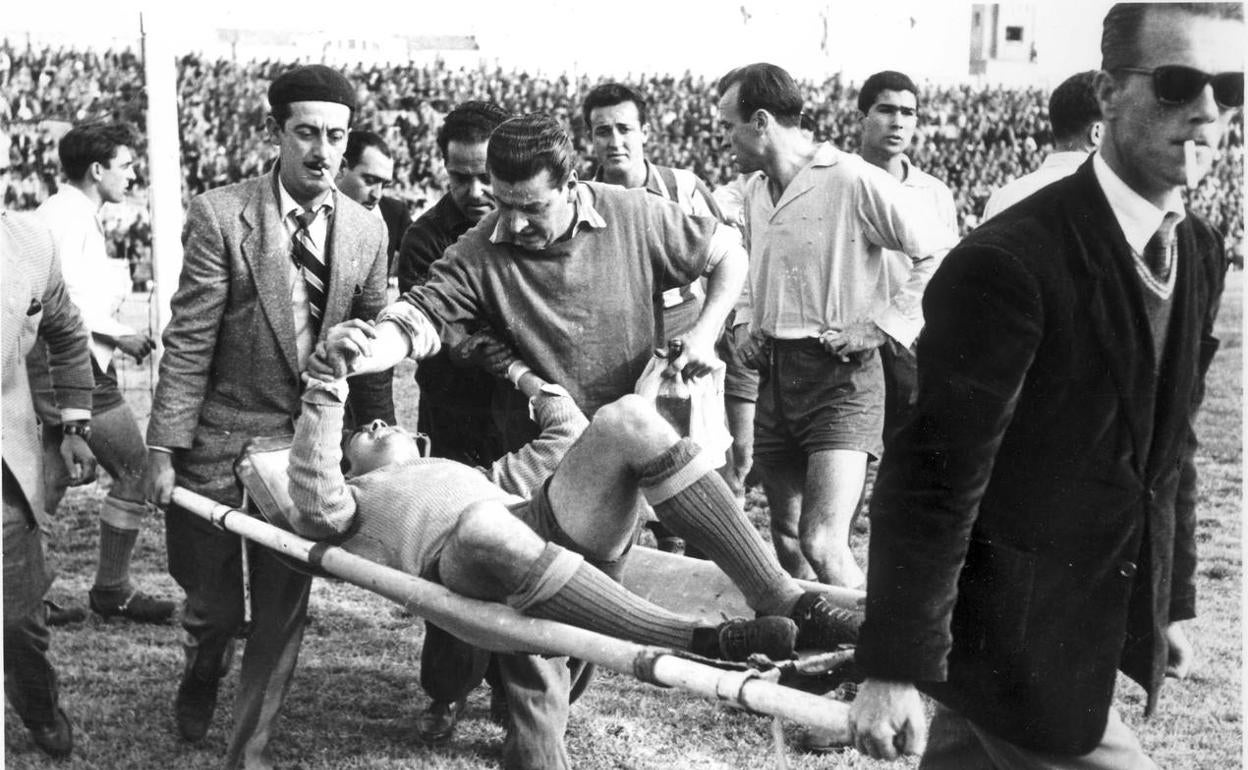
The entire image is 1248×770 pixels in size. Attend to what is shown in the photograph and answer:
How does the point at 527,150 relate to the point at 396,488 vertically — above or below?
above

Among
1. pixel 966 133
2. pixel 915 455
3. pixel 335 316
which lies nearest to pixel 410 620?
pixel 335 316

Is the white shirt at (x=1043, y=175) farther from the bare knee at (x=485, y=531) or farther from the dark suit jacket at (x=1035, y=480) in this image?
the dark suit jacket at (x=1035, y=480)

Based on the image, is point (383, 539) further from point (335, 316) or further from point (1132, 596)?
point (1132, 596)

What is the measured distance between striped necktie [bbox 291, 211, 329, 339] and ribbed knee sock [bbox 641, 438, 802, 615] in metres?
1.55

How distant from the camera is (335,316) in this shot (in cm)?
449

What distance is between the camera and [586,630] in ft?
10.3

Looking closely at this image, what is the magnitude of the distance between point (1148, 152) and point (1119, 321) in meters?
0.28

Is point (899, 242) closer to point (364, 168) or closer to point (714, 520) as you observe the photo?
point (714, 520)

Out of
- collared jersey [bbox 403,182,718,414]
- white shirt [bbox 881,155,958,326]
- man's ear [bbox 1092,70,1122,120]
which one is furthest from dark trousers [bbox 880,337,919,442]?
man's ear [bbox 1092,70,1122,120]

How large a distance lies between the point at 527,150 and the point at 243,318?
116 centimetres

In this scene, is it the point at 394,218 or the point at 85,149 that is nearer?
the point at 85,149

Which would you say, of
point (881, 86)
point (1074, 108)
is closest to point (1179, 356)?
point (1074, 108)

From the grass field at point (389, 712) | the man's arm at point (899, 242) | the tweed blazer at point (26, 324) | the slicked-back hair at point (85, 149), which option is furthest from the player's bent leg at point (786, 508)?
the slicked-back hair at point (85, 149)

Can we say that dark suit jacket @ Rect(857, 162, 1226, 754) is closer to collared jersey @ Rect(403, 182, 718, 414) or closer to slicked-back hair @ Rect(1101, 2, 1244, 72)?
slicked-back hair @ Rect(1101, 2, 1244, 72)
